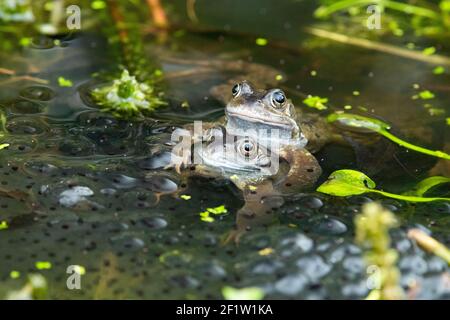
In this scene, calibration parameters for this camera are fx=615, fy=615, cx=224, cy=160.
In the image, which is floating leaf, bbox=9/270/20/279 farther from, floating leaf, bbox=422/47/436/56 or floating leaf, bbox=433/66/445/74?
floating leaf, bbox=422/47/436/56

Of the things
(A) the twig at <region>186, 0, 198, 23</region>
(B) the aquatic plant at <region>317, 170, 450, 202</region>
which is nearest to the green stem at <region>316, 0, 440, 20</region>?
(A) the twig at <region>186, 0, 198, 23</region>

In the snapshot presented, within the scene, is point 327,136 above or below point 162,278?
above

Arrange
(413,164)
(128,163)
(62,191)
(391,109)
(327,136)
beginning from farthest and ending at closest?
(391,109) < (327,136) < (413,164) < (128,163) < (62,191)

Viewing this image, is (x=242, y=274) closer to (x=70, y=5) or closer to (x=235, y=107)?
(x=235, y=107)

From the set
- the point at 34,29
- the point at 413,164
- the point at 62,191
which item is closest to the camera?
the point at 62,191

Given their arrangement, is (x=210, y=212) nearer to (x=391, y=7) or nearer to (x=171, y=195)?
(x=171, y=195)
